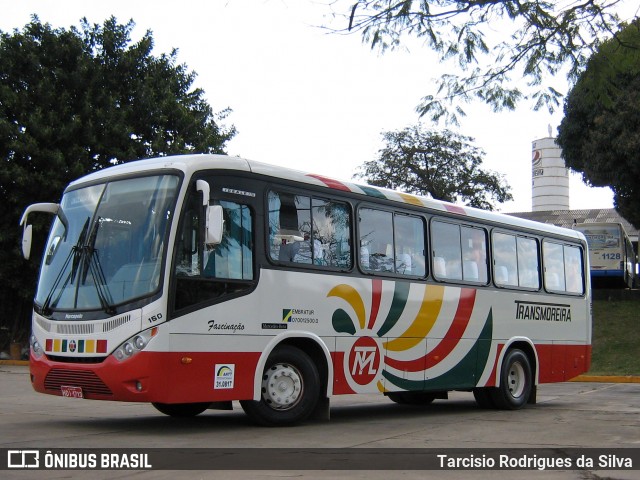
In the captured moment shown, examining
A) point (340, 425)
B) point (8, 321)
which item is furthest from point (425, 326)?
point (8, 321)

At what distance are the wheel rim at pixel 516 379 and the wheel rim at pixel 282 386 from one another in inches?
194

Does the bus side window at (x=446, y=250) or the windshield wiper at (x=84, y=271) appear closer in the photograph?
the windshield wiper at (x=84, y=271)

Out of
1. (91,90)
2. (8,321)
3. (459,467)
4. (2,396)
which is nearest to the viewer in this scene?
(459,467)

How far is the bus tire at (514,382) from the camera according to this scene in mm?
13508

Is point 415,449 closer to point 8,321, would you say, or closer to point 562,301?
point 562,301

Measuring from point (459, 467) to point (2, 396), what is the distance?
1009cm

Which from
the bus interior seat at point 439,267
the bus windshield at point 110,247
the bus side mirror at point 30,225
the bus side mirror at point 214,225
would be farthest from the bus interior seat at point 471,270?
the bus side mirror at point 30,225

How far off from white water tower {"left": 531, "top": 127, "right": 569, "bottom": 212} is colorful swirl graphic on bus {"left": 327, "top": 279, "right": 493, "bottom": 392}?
3153 inches

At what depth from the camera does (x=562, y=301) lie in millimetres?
15141

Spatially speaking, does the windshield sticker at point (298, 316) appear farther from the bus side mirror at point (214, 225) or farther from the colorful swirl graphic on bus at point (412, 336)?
the bus side mirror at point (214, 225)

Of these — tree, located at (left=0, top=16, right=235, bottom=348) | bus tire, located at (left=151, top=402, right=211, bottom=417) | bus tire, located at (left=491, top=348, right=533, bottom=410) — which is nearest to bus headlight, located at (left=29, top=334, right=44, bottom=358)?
bus tire, located at (left=151, top=402, right=211, bottom=417)

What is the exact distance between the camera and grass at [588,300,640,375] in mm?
24469

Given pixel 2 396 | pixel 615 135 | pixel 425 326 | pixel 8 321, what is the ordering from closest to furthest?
1. pixel 425 326
2. pixel 2 396
3. pixel 8 321
4. pixel 615 135

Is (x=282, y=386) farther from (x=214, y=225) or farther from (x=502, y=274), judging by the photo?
(x=502, y=274)
